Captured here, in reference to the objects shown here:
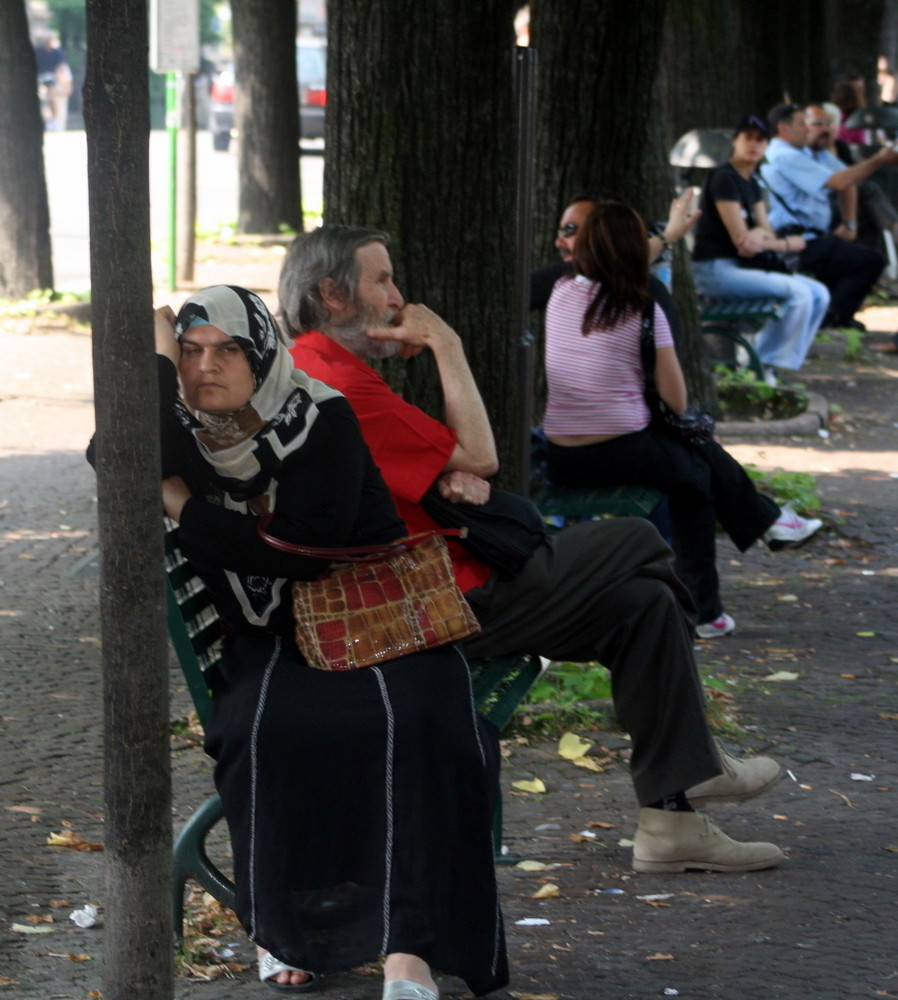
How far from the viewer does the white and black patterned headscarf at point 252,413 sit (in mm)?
3346

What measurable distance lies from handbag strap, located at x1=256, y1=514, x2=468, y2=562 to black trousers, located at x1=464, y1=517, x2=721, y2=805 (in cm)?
53

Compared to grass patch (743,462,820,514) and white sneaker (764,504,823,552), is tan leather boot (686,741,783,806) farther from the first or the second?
grass patch (743,462,820,514)

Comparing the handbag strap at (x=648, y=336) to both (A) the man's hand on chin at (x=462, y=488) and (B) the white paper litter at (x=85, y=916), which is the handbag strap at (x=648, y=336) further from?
(B) the white paper litter at (x=85, y=916)

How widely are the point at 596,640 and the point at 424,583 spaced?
0.72 metres

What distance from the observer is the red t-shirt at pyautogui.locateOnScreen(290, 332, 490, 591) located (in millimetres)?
3820

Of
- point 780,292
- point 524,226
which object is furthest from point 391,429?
point 780,292

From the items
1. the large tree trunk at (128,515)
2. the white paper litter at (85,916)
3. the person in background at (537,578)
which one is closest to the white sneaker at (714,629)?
the person in background at (537,578)

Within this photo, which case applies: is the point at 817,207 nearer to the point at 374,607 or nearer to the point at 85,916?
the point at 374,607

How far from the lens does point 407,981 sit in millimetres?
3123

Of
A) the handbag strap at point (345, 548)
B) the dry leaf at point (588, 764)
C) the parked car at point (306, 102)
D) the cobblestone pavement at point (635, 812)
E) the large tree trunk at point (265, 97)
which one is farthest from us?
the parked car at point (306, 102)

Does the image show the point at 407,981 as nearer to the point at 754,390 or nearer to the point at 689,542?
the point at 689,542

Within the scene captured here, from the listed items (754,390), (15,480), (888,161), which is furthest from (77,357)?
(888,161)

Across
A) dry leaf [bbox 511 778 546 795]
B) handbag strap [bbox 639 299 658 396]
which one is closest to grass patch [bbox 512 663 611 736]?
dry leaf [bbox 511 778 546 795]

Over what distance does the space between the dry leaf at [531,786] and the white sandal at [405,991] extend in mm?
1395
